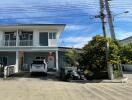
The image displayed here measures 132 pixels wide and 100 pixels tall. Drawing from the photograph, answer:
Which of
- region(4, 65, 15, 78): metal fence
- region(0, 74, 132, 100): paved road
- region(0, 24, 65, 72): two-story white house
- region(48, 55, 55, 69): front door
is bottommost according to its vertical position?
region(0, 74, 132, 100): paved road

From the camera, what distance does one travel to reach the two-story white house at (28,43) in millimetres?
35375

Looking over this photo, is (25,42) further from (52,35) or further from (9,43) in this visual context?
(52,35)

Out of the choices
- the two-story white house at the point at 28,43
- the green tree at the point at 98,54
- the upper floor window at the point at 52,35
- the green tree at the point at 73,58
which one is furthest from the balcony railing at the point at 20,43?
the green tree at the point at 98,54

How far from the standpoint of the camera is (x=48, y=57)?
3853 centimetres

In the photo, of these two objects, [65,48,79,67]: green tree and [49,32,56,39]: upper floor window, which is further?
[49,32,56,39]: upper floor window

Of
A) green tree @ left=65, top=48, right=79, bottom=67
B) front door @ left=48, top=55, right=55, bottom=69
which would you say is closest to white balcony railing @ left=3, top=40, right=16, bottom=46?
front door @ left=48, top=55, right=55, bottom=69

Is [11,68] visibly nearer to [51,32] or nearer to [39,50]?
[39,50]

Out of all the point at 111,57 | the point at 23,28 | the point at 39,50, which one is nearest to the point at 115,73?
the point at 111,57

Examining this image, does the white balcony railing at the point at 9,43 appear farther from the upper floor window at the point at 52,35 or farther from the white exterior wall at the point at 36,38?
the upper floor window at the point at 52,35

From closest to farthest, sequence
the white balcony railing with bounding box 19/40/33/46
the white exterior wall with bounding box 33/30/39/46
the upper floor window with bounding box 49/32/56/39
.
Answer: the white balcony railing with bounding box 19/40/33/46 < the upper floor window with bounding box 49/32/56/39 < the white exterior wall with bounding box 33/30/39/46

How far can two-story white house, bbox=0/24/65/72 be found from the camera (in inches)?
1393

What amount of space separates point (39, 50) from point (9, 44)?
466cm

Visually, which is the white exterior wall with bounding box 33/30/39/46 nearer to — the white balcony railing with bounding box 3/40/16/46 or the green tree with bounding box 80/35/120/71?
the white balcony railing with bounding box 3/40/16/46

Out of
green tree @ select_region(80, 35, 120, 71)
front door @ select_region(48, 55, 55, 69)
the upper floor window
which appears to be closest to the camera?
green tree @ select_region(80, 35, 120, 71)
